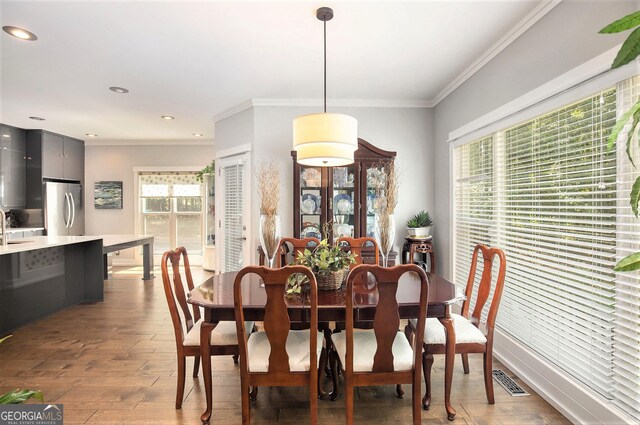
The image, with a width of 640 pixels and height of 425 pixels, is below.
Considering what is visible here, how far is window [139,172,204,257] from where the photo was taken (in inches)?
273

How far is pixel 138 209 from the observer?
6863 millimetres

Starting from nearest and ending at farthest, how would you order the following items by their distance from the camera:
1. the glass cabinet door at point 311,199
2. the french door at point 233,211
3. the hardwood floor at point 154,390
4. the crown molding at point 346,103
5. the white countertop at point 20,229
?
the hardwood floor at point 154,390
the glass cabinet door at point 311,199
the crown molding at point 346,103
the french door at point 233,211
the white countertop at point 20,229

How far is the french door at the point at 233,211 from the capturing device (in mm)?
Answer: 4473

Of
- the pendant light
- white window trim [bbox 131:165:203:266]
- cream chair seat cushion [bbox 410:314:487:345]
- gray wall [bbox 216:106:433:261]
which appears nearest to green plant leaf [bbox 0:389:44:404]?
the pendant light

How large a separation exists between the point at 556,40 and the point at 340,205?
2.51 meters

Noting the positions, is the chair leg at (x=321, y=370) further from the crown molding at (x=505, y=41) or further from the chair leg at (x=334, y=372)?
the crown molding at (x=505, y=41)

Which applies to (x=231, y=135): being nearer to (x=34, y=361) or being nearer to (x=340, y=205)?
(x=340, y=205)

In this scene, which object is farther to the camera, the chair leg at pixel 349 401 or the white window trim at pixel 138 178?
the white window trim at pixel 138 178

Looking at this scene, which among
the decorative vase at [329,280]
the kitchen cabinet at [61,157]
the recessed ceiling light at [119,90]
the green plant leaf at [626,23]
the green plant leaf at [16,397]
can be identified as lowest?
the green plant leaf at [16,397]

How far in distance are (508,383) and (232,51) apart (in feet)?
11.2

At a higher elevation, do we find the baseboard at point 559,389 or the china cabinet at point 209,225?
the china cabinet at point 209,225

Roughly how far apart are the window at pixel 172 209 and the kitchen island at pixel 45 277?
2.59 m

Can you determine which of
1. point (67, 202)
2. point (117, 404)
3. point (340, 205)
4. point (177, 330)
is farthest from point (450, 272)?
point (67, 202)

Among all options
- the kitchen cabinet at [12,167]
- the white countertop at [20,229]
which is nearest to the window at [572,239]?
the white countertop at [20,229]
